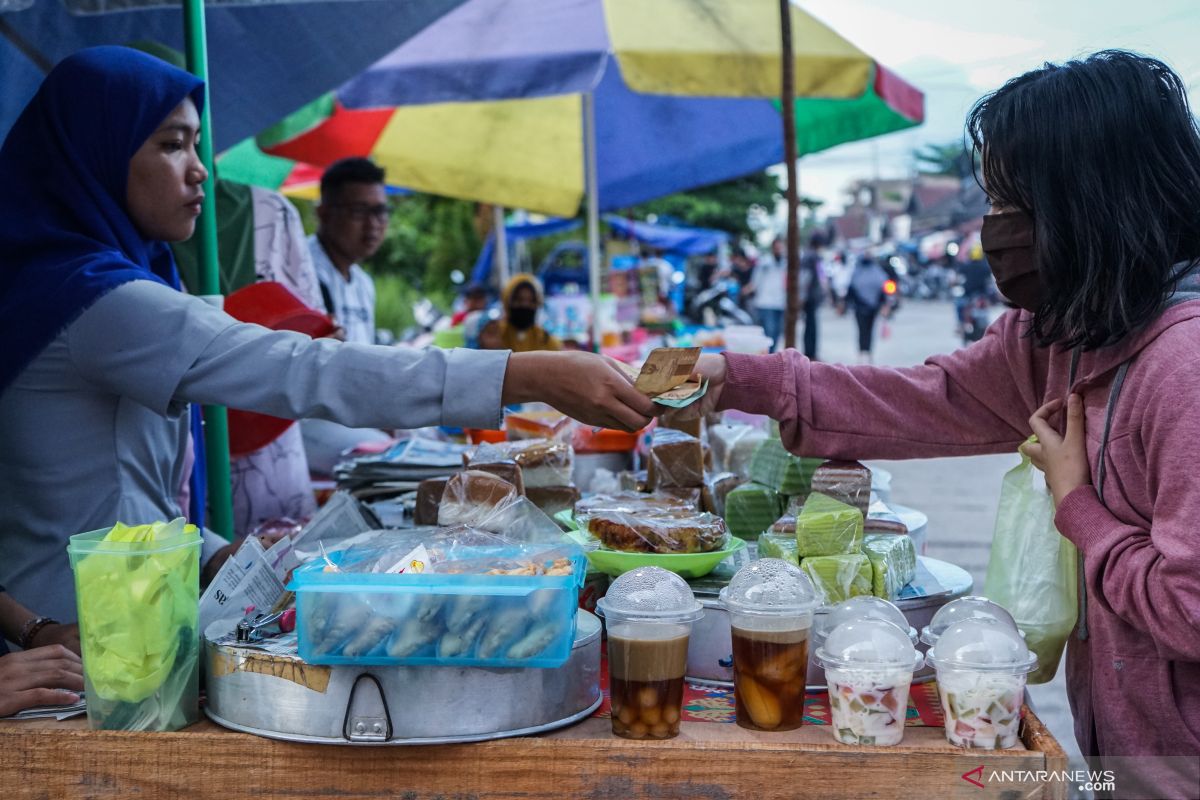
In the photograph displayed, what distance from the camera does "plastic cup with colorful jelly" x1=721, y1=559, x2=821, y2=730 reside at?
155 centimetres

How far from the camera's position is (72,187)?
2.05 m

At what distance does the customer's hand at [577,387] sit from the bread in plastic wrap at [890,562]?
0.47 meters

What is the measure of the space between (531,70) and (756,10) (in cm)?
109

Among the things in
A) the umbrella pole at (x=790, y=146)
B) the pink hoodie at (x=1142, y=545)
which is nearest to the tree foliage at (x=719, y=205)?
the umbrella pole at (x=790, y=146)

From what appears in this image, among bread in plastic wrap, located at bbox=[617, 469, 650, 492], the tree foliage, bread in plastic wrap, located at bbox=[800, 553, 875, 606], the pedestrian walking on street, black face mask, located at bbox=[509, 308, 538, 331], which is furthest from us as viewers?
the tree foliage

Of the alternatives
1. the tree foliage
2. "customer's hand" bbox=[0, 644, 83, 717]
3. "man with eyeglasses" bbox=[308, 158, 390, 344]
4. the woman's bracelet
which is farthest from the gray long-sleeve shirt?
the tree foliage

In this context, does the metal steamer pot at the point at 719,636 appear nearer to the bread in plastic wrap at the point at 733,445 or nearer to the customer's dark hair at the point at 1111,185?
the customer's dark hair at the point at 1111,185

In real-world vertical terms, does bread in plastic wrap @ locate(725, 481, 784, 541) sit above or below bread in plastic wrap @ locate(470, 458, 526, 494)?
below

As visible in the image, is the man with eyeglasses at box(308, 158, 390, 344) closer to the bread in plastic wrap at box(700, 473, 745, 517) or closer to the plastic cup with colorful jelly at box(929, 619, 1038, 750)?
the bread in plastic wrap at box(700, 473, 745, 517)

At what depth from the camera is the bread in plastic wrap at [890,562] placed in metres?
1.84

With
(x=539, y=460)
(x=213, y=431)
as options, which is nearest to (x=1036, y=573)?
(x=539, y=460)

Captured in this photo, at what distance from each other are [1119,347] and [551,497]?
1.30m

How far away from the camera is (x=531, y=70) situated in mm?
4676

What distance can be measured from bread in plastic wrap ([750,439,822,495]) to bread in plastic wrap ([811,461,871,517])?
0.64 feet
